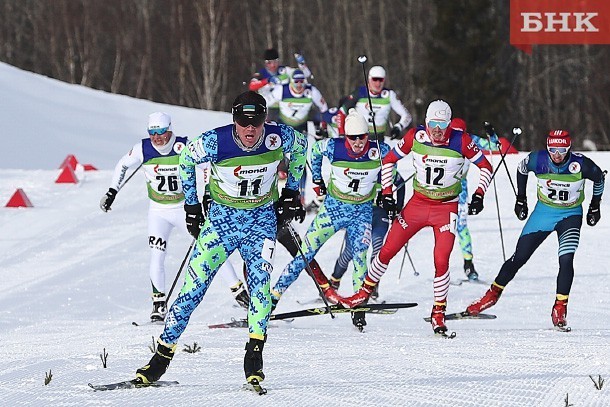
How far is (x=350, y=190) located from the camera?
1002 centimetres

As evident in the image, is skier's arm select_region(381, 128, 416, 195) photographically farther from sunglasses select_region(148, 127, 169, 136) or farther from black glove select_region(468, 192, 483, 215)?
sunglasses select_region(148, 127, 169, 136)

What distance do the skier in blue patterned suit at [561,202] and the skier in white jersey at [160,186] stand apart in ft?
8.81

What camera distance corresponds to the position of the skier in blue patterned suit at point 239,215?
6.26 m

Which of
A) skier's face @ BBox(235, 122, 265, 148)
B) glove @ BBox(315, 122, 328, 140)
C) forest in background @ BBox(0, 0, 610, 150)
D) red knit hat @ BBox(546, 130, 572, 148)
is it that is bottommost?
skier's face @ BBox(235, 122, 265, 148)

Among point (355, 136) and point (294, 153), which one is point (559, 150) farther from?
point (294, 153)

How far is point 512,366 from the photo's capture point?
7.02m

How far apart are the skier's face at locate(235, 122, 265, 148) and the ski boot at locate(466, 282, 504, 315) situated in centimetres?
403

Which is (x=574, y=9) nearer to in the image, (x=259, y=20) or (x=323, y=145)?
(x=259, y=20)

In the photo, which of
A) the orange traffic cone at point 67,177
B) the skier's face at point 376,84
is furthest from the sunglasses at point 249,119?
the orange traffic cone at point 67,177

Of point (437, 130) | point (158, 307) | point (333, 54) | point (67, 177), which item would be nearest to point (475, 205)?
point (437, 130)

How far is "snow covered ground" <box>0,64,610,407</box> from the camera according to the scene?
6129mm

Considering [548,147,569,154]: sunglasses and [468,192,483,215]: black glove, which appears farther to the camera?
[548,147,569,154]: sunglasses

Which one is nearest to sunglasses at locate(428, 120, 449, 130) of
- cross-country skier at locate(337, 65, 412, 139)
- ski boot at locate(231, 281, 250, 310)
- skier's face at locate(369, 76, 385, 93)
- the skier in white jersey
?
the skier in white jersey

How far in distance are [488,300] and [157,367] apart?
4.23 metres
